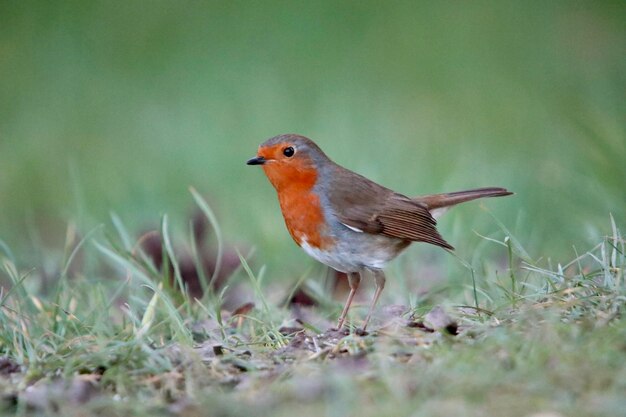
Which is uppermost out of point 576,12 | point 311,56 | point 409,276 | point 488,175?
point 576,12

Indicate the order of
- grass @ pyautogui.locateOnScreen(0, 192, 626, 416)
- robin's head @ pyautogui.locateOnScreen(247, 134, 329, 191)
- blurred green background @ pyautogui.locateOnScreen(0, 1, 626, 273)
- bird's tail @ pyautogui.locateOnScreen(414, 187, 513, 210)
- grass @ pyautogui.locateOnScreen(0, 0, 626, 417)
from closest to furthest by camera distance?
1. grass @ pyautogui.locateOnScreen(0, 192, 626, 416)
2. grass @ pyautogui.locateOnScreen(0, 0, 626, 417)
3. robin's head @ pyautogui.locateOnScreen(247, 134, 329, 191)
4. bird's tail @ pyautogui.locateOnScreen(414, 187, 513, 210)
5. blurred green background @ pyautogui.locateOnScreen(0, 1, 626, 273)

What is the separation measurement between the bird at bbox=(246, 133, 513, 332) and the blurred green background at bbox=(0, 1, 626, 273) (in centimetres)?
76

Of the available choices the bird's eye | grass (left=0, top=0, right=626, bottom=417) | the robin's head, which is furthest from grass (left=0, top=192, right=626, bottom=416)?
the bird's eye

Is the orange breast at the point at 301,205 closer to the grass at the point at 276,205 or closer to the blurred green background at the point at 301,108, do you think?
the grass at the point at 276,205

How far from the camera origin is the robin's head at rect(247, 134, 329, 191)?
17.4 feet

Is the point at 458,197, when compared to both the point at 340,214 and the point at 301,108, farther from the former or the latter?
the point at 301,108

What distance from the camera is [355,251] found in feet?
16.9

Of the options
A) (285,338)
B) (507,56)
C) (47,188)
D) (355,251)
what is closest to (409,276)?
(355,251)

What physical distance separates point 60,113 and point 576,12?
5718 mm

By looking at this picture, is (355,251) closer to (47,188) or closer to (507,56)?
(47,188)

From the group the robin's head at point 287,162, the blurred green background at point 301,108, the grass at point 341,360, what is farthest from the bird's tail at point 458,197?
the grass at point 341,360

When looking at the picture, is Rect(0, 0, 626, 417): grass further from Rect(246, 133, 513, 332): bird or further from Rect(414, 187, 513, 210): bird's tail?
Rect(414, 187, 513, 210): bird's tail

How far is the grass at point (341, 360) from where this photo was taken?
3.11m

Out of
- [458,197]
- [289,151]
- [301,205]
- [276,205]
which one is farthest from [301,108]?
[301,205]
